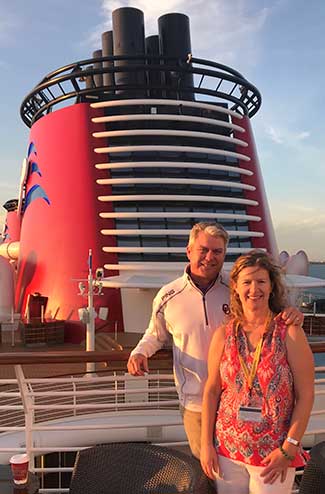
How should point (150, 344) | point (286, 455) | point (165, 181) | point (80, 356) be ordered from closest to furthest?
point (286, 455) → point (150, 344) → point (80, 356) → point (165, 181)

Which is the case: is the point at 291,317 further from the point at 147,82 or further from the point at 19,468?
the point at 147,82

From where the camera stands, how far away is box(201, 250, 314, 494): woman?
181 centimetres

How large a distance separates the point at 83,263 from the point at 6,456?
6.42 metres

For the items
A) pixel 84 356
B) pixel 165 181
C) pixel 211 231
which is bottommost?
pixel 84 356

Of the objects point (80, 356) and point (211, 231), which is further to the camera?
point (80, 356)

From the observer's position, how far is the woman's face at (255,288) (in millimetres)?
1898

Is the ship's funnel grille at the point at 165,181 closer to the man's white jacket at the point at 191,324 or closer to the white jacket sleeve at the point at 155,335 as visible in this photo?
the white jacket sleeve at the point at 155,335

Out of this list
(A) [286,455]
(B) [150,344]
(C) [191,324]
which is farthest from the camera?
(B) [150,344]

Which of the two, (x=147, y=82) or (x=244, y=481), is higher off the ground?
(x=147, y=82)

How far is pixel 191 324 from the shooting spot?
7.42ft

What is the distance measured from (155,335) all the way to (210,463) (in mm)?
709

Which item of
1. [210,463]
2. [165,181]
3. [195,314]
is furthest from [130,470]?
[165,181]

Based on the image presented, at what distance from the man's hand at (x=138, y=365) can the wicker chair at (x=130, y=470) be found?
38cm

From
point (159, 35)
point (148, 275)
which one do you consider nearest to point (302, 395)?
point (148, 275)
